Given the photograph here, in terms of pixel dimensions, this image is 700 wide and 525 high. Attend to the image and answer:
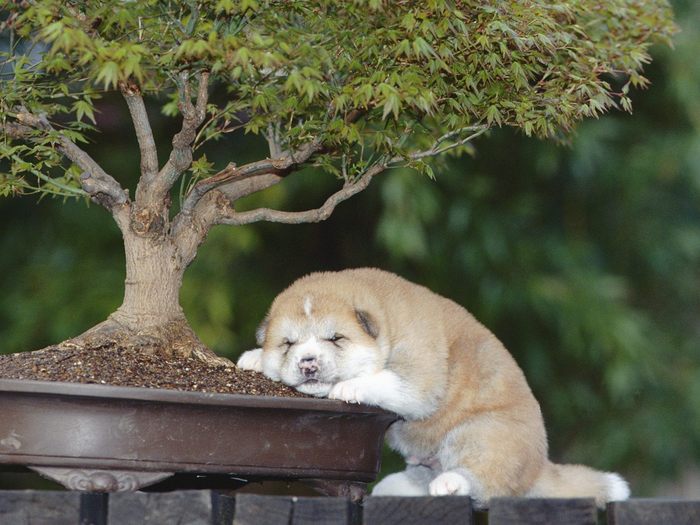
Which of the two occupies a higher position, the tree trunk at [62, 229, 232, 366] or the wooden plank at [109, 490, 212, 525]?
the tree trunk at [62, 229, 232, 366]

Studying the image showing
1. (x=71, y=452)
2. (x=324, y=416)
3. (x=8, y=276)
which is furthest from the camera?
(x=8, y=276)

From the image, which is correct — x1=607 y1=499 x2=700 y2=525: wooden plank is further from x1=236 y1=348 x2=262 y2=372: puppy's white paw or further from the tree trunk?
x1=236 y1=348 x2=262 y2=372: puppy's white paw

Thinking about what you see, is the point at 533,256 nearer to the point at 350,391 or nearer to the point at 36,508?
the point at 350,391

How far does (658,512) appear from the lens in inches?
80.8

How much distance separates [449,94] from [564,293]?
132 inches

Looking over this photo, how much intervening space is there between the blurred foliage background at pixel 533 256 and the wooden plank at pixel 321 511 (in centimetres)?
331

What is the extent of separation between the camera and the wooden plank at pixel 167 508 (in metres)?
2.02

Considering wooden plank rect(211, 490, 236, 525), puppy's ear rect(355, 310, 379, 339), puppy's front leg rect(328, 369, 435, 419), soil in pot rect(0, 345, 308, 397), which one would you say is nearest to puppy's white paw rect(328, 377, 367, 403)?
puppy's front leg rect(328, 369, 435, 419)

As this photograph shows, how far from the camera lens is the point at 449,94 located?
260 centimetres

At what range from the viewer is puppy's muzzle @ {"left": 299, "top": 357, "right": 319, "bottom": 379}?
272 cm

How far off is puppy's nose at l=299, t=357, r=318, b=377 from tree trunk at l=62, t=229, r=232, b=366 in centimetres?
18

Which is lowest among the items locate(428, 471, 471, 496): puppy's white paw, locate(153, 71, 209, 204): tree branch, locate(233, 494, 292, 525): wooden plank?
locate(233, 494, 292, 525): wooden plank

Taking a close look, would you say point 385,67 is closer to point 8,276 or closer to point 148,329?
point 148,329

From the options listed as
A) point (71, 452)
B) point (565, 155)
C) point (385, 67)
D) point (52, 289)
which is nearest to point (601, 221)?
→ point (565, 155)
